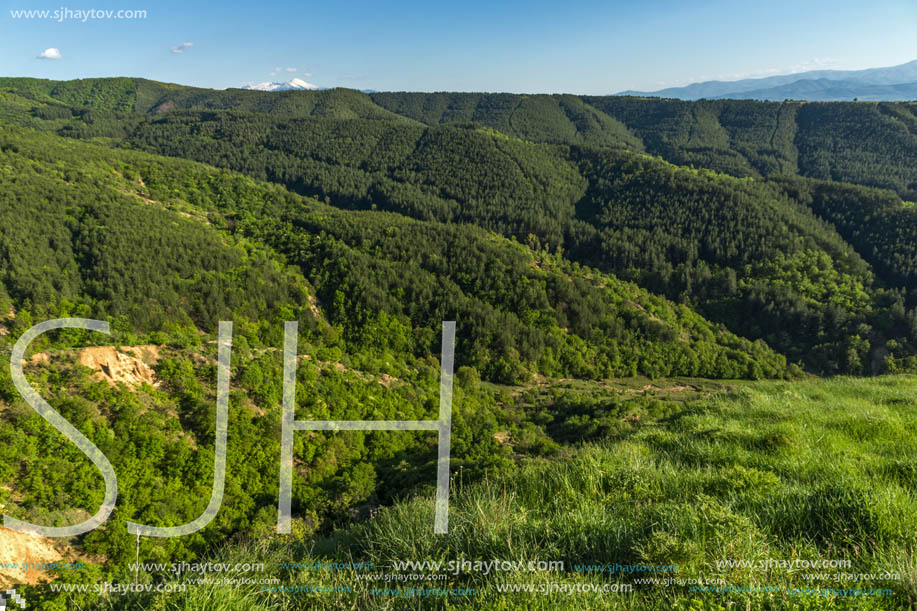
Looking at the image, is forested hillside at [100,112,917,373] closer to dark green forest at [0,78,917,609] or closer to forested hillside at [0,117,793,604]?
dark green forest at [0,78,917,609]

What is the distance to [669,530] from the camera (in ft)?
14.1

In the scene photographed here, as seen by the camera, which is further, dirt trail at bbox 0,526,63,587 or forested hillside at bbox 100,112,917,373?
forested hillside at bbox 100,112,917,373

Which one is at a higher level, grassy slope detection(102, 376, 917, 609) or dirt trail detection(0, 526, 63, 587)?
grassy slope detection(102, 376, 917, 609)

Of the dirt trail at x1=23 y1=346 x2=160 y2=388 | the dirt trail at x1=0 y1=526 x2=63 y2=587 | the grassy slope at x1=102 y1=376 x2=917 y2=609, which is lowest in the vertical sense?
the dirt trail at x1=0 y1=526 x2=63 y2=587

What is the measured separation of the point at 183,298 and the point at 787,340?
12049 centimetres

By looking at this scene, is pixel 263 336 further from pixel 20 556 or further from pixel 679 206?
pixel 679 206

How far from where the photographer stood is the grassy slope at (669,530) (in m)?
3.58

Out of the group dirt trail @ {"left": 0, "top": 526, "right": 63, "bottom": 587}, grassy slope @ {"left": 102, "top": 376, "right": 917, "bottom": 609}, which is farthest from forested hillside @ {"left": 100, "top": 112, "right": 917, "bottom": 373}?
dirt trail @ {"left": 0, "top": 526, "right": 63, "bottom": 587}

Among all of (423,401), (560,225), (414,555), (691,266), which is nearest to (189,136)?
(560,225)

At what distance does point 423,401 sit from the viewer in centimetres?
5241

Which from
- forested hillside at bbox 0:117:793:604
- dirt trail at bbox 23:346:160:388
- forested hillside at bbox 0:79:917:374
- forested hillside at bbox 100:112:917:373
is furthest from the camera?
forested hillside at bbox 0:79:917:374

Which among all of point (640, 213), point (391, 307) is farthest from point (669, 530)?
point (640, 213)

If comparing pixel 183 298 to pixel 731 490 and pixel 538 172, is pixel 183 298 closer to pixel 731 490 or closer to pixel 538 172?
pixel 731 490

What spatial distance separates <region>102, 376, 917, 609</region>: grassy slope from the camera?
3.58 meters
